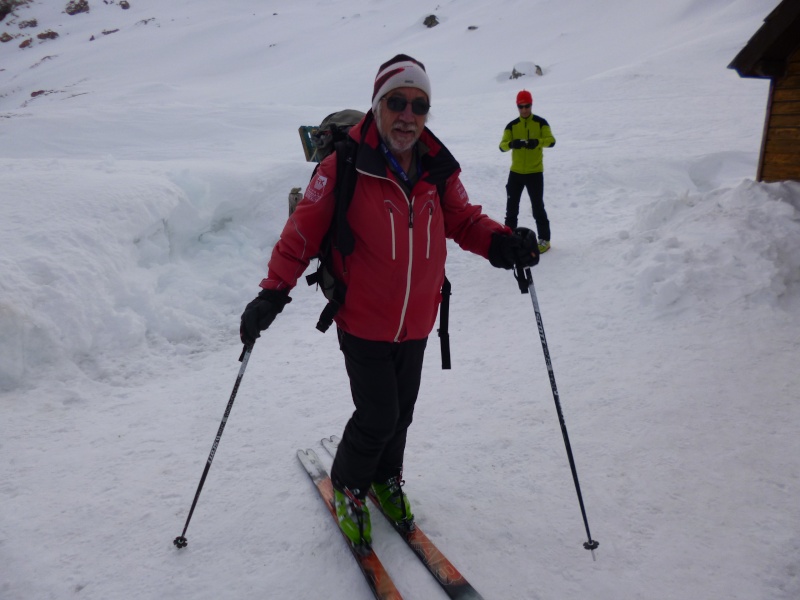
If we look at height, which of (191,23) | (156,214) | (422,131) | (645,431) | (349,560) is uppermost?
(191,23)

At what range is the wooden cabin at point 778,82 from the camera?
511cm

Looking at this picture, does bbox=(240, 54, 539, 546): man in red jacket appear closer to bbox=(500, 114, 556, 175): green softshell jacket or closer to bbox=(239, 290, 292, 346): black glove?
bbox=(239, 290, 292, 346): black glove

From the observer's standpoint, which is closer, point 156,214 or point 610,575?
point 610,575

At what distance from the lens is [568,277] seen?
6277 millimetres

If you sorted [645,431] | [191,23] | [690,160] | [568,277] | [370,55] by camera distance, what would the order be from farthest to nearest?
[191,23], [370,55], [690,160], [568,277], [645,431]

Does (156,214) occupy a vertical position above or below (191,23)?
below

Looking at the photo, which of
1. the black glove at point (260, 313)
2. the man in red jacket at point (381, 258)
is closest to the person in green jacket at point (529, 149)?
the man in red jacket at point (381, 258)

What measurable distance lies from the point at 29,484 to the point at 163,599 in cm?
144

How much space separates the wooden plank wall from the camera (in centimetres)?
553

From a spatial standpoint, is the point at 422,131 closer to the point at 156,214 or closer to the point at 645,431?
the point at 645,431

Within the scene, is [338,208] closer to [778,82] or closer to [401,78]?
[401,78]

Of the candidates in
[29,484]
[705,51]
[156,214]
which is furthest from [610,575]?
[705,51]

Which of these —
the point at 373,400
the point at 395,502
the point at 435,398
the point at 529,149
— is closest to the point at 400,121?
the point at 373,400

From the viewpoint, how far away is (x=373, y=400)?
2453 millimetres
